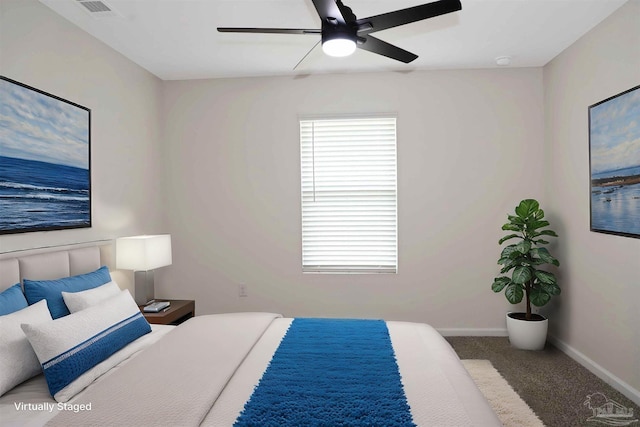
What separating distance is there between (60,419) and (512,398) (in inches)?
104

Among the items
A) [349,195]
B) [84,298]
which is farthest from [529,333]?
[84,298]

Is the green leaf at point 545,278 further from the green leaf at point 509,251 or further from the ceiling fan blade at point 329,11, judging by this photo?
the ceiling fan blade at point 329,11

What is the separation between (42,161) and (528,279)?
3797 mm

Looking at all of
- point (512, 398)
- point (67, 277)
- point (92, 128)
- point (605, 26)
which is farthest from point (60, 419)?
point (605, 26)

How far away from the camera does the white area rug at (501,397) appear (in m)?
2.46

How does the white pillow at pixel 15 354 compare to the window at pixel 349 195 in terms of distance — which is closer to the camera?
the white pillow at pixel 15 354

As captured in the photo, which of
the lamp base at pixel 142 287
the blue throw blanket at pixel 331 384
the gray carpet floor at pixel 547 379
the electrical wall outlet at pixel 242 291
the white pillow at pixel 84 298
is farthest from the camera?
the electrical wall outlet at pixel 242 291

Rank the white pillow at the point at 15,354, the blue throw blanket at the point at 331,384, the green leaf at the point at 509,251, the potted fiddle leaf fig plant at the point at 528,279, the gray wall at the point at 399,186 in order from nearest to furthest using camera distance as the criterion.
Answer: the blue throw blanket at the point at 331,384 → the white pillow at the point at 15,354 → the potted fiddle leaf fig plant at the point at 528,279 → the green leaf at the point at 509,251 → the gray wall at the point at 399,186

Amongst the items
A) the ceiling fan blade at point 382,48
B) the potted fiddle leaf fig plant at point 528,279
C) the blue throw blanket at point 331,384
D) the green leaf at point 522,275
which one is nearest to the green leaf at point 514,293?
the potted fiddle leaf fig plant at point 528,279

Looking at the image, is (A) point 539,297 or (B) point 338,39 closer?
(B) point 338,39

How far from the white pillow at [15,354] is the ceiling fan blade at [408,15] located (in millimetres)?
2225

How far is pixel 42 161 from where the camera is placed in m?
2.62

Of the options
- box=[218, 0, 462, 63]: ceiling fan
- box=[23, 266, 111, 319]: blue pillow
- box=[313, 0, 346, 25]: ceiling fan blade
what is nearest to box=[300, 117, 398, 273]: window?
box=[218, 0, 462, 63]: ceiling fan

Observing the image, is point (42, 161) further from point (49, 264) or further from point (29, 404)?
point (29, 404)
